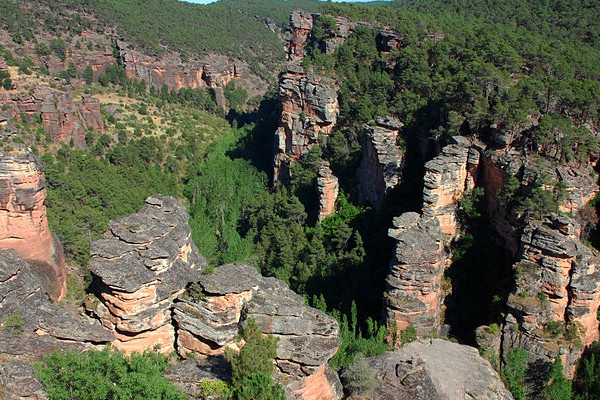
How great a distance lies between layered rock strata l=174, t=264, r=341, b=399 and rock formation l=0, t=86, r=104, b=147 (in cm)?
4078

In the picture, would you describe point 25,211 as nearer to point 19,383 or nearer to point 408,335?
point 19,383

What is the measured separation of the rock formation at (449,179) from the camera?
113ft

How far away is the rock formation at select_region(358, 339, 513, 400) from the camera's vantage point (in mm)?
20891

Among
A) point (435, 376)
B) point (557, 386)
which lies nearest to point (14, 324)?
point (435, 376)

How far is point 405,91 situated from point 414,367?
3168cm

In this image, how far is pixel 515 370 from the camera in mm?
25031

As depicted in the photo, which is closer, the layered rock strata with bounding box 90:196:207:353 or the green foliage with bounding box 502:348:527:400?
the layered rock strata with bounding box 90:196:207:353

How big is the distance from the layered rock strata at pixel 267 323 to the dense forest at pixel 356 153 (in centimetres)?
164

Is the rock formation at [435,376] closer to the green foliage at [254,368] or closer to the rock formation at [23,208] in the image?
the green foliage at [254,368]

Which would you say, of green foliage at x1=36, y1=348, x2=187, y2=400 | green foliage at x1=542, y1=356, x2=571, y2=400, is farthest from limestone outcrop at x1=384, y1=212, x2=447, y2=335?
green foliage at x1=36, y1=348, x2=187, y2=400

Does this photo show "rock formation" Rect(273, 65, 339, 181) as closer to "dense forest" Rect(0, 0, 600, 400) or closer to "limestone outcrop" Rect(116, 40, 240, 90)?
"dense forest" Rect(0, 0, 600, 400)

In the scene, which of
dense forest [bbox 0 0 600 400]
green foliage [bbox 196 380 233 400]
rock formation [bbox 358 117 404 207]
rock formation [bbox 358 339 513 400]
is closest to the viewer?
green foliage [bbox 196 380 233 400]

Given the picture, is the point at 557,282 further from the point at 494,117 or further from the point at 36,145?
the point at 36,145

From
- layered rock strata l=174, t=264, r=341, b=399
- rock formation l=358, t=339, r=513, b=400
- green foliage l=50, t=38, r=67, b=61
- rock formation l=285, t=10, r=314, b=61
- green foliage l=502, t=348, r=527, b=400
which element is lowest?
green foliage l=502, t=348, r=527, b=400
